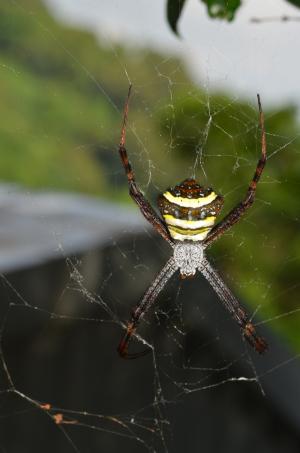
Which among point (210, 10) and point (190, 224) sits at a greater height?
point (210, 10)

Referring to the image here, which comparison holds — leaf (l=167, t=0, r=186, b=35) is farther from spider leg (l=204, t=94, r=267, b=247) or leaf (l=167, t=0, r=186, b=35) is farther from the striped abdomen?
spider leg (l=204, t=94, r=267, b=247)

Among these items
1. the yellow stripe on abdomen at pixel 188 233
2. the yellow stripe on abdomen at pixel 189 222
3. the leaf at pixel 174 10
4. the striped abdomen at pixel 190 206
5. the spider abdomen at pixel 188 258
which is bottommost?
the spider abdomen at pixel 188 258

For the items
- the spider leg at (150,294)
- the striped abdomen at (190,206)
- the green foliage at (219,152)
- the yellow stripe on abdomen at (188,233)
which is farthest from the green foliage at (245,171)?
the striped abdomen at (190,206)

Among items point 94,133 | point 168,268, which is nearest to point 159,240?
point 168,268

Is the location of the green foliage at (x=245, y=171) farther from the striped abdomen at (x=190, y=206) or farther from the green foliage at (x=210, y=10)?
the green foliage at (x=210, y=10)

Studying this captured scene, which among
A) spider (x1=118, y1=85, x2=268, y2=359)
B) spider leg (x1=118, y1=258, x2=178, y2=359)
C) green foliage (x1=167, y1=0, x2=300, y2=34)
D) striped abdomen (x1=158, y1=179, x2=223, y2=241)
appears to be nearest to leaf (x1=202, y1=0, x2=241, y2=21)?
green foliage (x1=167, y1=0, x2=300, y2=34)

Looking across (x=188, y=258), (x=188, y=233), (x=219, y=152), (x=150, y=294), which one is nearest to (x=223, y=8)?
(x=188, y=233)

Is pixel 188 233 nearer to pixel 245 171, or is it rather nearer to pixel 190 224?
pixel 190 224
